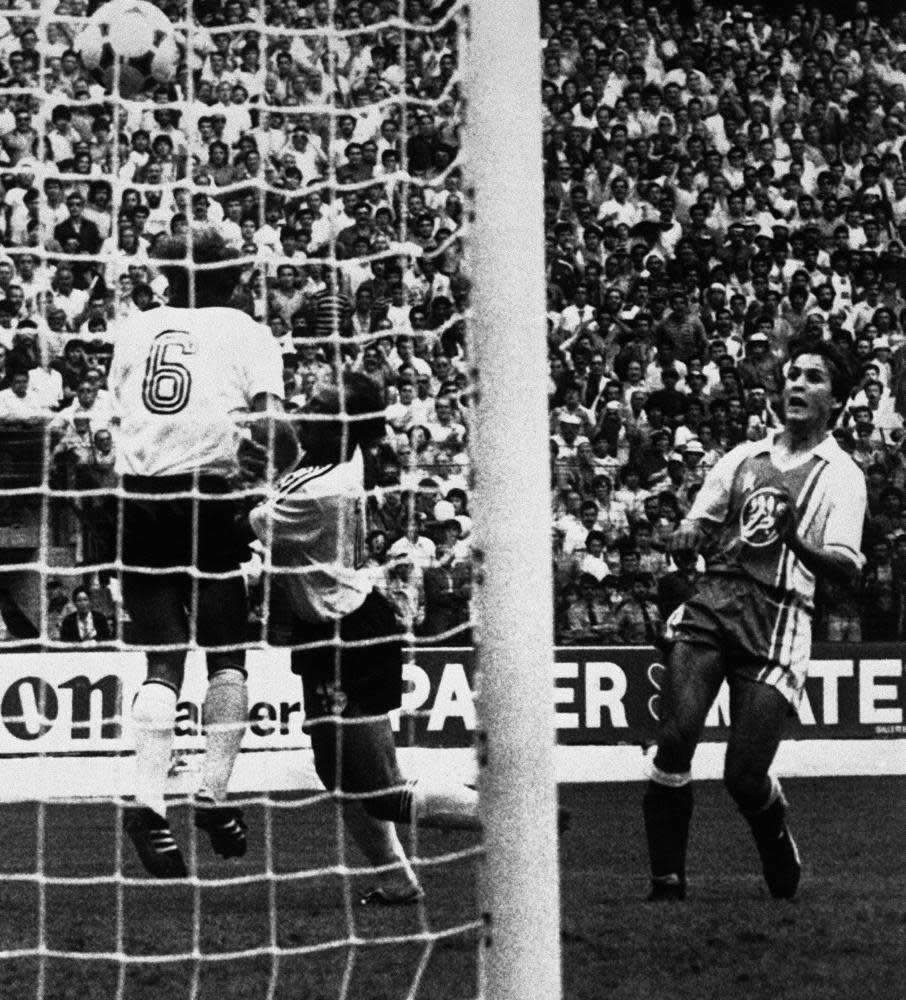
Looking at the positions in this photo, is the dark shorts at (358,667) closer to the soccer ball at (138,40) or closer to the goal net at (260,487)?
the goal net at (260,487)

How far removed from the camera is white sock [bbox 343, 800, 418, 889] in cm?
592

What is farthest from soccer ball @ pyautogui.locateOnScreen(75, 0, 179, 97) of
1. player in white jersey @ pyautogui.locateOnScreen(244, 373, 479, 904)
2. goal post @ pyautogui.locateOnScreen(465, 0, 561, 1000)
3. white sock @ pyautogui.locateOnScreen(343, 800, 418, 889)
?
goal post @ pyautogui.locateOnScreen(465, 0, 561, 1000)

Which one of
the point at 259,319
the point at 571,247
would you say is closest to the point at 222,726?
the point at 259,319

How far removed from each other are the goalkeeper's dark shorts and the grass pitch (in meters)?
0.75

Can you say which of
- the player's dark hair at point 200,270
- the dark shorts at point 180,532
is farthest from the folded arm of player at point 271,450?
the player's dark hair at point 200,270

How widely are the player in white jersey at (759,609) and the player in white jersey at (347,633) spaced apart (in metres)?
0.91

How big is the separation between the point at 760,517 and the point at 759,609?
1.00ft

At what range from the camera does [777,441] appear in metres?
6.69

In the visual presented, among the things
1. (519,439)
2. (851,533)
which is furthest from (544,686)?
(851,533)

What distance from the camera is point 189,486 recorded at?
6.34 m

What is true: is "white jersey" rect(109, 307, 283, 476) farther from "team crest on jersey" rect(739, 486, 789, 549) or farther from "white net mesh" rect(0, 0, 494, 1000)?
"white net mesh" rect(0, 0, 494, 1000)

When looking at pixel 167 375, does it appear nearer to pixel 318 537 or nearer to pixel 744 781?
pixel 318 537

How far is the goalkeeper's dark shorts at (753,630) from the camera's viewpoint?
21.1 ft

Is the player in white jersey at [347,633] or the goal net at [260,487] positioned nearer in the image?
the goal net at [260,487]
